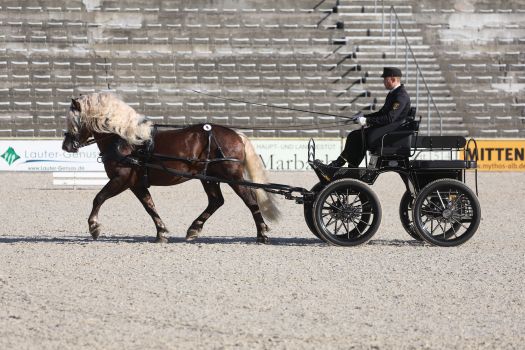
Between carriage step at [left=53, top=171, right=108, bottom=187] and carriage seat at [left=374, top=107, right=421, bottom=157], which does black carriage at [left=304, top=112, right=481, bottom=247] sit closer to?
carriage seat at [left=374, top=107, right=421, bottom=157]

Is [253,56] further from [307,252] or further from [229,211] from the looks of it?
[307,252]

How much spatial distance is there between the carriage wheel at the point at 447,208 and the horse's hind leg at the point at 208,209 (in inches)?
87.0

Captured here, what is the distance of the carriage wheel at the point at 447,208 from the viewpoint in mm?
10900

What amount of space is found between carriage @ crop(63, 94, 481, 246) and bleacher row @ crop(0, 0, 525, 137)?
17.2 meters

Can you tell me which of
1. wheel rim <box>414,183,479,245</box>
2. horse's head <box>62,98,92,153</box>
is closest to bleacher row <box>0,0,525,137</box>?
horse's head <box>62,98,92,153</box>

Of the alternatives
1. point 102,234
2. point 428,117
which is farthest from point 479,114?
point 102,234

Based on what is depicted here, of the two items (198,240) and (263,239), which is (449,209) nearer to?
(263,239)

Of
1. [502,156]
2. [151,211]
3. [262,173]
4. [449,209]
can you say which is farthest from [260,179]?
[502,156]

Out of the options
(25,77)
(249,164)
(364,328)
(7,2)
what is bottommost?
(364,328)

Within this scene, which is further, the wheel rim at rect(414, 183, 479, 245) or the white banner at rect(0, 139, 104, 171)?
the white banner at rect(0, 139, 104, 171)

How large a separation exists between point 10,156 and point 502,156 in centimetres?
1234

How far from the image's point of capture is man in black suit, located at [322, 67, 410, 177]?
1092 cm

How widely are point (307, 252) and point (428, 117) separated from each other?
18805 millimetres

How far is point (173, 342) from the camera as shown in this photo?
6340mm
